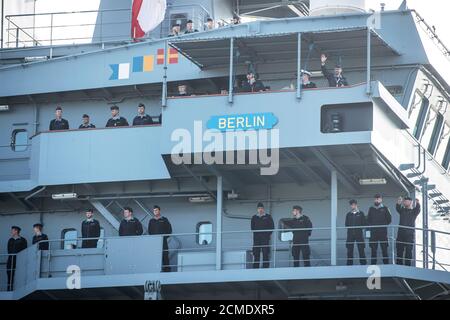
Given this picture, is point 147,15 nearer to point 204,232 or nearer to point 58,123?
point 58,123

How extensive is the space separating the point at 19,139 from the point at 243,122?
6.80 metres

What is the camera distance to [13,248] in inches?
1555

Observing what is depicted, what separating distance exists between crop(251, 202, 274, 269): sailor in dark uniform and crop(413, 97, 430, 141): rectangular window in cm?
464

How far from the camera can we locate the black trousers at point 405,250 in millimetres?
36531

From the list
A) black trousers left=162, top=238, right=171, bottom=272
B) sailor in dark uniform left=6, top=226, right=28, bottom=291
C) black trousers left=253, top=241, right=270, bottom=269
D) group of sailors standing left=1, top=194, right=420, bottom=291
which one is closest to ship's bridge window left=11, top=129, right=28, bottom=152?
sailor in dark uniform left=6, top=226, right=28, bottom=291

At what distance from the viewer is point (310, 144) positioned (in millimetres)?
36469

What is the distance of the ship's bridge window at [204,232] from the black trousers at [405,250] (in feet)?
14.5

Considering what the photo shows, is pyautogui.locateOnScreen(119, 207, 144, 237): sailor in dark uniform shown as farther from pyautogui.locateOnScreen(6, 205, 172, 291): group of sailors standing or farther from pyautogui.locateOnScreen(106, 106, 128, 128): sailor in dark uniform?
pyautogui.locateOnScreen(106, 106, 128, 128): sailor in dark uniform

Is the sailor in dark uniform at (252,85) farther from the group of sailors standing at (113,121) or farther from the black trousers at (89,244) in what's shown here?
the black trousers at (89,244)

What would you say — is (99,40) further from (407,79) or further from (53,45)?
(407,79)

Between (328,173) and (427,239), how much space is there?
262 centimetres

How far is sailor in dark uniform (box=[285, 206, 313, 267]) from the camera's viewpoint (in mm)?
36594

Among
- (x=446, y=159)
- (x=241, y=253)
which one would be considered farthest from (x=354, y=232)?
(x=446, y=159)
